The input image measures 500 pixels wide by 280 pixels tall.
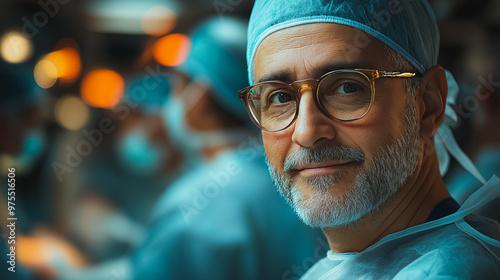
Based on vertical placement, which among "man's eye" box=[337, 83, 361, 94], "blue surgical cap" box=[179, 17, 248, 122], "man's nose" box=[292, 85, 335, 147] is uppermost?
"blue surgical cap" box=[179, 17, 248, 122]

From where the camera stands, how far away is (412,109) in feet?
3.00

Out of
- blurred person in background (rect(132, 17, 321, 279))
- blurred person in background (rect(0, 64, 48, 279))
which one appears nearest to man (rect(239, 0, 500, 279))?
blurred person in background (rect(132, 17, 321, 279))

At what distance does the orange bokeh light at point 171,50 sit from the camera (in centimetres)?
236

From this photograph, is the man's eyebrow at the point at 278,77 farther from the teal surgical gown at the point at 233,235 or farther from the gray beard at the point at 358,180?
the teal surgical gown at the point at 233,235

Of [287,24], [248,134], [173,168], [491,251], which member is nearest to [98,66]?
[173,168]

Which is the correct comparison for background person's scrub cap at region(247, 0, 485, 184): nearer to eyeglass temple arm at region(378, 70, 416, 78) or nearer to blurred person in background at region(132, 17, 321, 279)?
eyeglass temple arm at region(378, 70, 416, 78)

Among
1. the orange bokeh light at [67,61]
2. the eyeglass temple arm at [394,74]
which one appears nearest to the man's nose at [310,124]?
the eyeglass temple arm at [394,74]

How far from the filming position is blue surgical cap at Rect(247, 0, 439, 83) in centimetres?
90

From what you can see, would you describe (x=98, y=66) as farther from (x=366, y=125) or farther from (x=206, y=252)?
(x=366, y=125)

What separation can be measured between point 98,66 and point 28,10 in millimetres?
425

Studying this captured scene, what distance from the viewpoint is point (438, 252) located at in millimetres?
774

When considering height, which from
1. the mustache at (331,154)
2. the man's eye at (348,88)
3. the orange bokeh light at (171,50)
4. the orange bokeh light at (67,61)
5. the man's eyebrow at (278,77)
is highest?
the orange bokeh light at (67,61)

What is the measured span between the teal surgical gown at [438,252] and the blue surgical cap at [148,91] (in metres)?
1.59

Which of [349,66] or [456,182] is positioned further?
[456,182]
